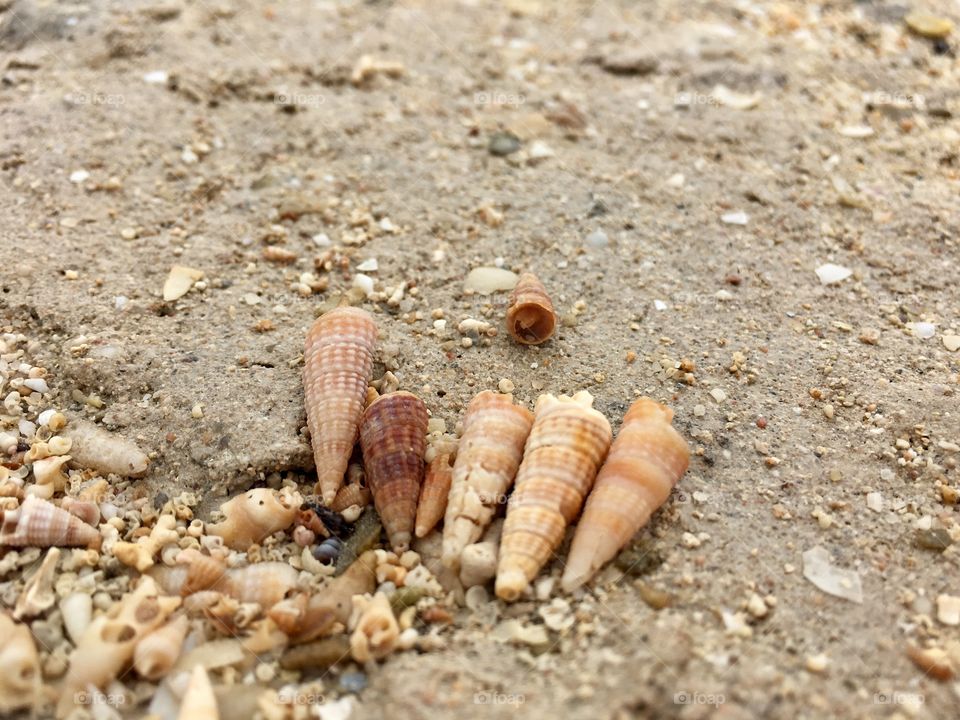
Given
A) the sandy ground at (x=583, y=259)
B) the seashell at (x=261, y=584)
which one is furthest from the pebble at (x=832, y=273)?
the seashell at (x=261, y=584)

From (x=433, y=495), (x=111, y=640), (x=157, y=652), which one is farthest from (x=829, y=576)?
(x=111, y=640)

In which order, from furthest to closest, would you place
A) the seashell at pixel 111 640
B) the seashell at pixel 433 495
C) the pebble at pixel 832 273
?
the pebble at pixel 832 273 < the seashell at pixel 433 495 < the seashell at pixel 111 640

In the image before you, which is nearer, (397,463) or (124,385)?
(397,463)

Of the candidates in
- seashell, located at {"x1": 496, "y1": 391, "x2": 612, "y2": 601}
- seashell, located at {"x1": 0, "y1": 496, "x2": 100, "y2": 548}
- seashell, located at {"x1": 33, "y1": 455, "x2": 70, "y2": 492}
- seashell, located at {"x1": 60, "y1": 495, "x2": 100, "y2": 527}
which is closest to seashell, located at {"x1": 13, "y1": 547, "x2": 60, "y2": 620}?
seashell, located at {"x1": 0, "y1": 496, "x2": 100, "y2": 548}

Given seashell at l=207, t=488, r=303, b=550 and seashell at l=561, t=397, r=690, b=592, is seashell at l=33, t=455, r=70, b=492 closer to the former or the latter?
seashell at l=207, t=488, r=303, b=550

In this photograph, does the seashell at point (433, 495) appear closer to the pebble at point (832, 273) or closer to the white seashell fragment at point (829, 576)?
the white seashell fragment at point (829, 576)

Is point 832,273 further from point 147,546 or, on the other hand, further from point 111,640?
point 111,640

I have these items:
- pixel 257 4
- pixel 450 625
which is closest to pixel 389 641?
pixel 450 625

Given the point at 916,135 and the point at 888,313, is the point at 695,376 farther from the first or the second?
the point at 916,135
